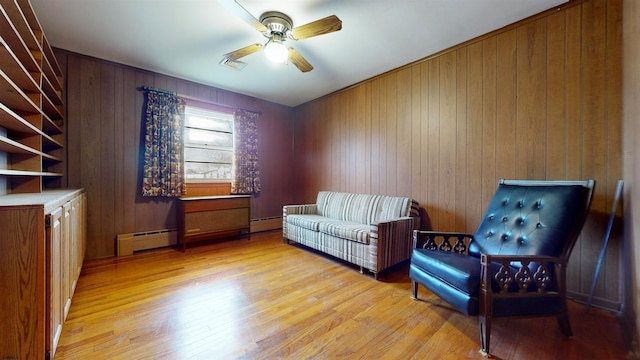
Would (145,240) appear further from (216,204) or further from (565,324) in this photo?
(565,324)

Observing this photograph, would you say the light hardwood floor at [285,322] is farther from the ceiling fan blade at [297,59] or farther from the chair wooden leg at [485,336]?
the ceiling fan blade at [297,59]

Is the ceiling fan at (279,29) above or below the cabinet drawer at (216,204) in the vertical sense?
above

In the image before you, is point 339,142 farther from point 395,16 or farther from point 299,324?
point 299,324

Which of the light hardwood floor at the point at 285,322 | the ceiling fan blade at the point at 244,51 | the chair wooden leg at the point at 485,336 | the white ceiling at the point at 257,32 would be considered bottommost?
the light hardwood floor at the point at 285,322

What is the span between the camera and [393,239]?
2.66m

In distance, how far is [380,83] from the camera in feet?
11.5

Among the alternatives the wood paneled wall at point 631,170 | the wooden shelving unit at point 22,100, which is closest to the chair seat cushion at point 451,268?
the wood paneled wall at point 631,170

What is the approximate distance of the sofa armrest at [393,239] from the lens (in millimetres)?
2527

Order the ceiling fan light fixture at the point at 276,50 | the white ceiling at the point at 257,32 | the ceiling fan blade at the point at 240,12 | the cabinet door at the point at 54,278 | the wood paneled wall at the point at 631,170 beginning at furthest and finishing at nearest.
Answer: the ceiling fan light fixture at the point at 276,50 → the white ceiling at the point at 257,32 → the ceiling fan blade at the point at 240,12 → the wood paneled wall at the point at 631,170 → the cabinet door at the point at 54,278

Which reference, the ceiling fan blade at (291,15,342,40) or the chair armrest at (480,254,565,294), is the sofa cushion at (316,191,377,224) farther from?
the ceiling fan blade at (291,15,342,40)

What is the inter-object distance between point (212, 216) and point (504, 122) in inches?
150

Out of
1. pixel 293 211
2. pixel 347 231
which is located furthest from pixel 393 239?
pixel 293 211

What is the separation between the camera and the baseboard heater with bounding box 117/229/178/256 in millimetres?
3207

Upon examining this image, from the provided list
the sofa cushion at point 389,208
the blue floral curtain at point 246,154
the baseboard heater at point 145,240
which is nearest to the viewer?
the sofa cushion at point 389,208
